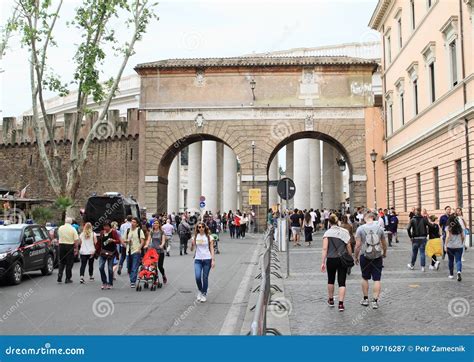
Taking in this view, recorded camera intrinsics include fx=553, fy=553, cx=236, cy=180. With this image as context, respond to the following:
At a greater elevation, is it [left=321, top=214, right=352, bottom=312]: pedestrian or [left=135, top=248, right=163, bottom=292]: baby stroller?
[left=321, top=214, right=352, bottom=312]: pedestrian

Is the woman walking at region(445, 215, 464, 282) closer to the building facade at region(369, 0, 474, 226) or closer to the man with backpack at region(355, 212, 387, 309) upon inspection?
the man with backpack at region(355, 212, 387, 309)

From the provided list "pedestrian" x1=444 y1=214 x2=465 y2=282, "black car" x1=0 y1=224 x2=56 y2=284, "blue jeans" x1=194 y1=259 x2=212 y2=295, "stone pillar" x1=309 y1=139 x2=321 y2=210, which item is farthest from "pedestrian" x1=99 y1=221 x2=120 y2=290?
"stone pillar" x1=309 y1=139 x2=321 y2=210

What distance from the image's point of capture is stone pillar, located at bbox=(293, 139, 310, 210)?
155ft

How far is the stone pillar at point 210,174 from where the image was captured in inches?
1889

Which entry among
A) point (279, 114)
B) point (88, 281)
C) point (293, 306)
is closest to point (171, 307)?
point (293, 306)

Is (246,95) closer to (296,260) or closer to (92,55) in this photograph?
(92,55)

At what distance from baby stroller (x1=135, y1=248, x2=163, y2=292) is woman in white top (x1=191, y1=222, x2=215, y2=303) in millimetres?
1754

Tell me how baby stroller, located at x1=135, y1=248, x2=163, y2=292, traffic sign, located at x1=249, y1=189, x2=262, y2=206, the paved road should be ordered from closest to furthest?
the paved road, baby stroller, located at x1=135, y1=248, x2=163, y2=292, traffic sign, located at x1=249, y1=189, x2=262, y2=206

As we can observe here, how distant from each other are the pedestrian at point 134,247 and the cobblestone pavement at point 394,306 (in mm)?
3578

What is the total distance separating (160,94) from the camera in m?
38.1

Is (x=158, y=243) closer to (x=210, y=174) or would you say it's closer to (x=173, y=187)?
(x=210, y=174)

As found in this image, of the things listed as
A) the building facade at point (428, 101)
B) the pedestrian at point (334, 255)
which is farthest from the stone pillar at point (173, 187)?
the pedestrian at point (334, 255)

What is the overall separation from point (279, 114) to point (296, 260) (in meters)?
20.2

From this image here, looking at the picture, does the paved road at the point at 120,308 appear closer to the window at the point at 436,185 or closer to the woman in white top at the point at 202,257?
the woman in white top at the point at 202,257
